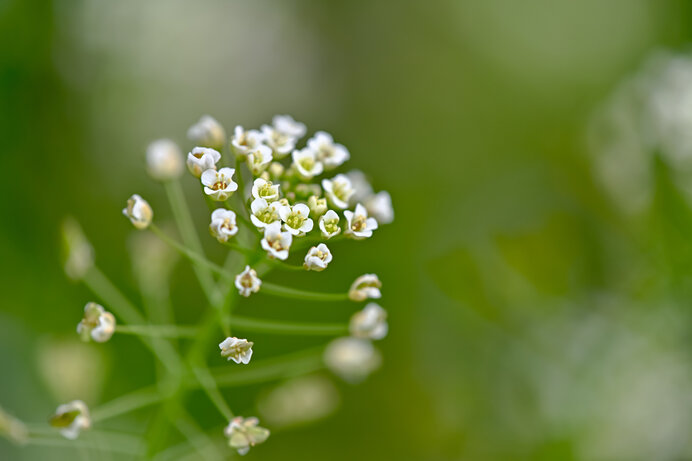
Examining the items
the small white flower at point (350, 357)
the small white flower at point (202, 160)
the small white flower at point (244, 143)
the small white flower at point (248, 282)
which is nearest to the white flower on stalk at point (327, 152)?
the small white flower at point (244, 143)

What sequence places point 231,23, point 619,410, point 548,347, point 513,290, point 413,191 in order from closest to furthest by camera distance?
point 619,410 < point 548,347 < point 513,290 < point 413,191 < point 231,23

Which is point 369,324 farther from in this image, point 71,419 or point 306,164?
point 71,419

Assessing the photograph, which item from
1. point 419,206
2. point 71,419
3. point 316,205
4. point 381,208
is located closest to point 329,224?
point 316,205

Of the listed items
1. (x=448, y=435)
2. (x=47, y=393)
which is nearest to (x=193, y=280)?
(x=47, y=393)

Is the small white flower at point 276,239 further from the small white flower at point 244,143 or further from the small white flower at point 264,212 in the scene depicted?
the small white flower at point 244,143

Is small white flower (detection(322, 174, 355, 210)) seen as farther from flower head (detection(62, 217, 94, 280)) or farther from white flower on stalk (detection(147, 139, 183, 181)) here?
flower head (detection(62, 217, 94, 280))

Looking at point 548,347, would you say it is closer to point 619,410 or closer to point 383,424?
Answer: point 619,410
